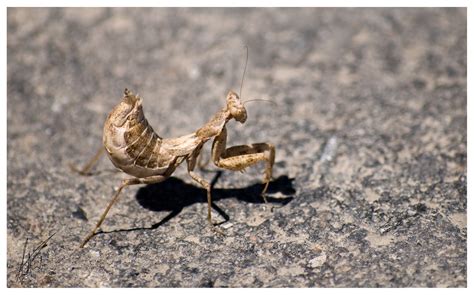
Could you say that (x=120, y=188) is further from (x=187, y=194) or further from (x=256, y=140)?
(x=256, y=140)

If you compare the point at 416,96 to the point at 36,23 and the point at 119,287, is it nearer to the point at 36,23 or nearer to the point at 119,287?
the point at 119,287

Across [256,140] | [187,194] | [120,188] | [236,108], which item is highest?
[236,108]

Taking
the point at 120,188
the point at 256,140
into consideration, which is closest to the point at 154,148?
the point at 120,188

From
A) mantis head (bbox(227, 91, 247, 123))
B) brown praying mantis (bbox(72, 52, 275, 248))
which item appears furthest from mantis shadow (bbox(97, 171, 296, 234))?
mantis head (bbox(227, 91, 247, 123))

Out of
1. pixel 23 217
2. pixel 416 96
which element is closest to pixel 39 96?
pixel 23 217

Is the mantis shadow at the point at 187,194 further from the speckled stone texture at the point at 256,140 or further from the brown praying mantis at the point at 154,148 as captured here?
the brown praying mantis at the point at 154,148

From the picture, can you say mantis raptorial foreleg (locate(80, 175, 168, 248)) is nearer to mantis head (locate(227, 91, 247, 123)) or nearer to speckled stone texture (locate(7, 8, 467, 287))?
speckled stone texture (locate(7, 8, 467, 287))
